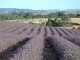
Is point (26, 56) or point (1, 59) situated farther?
point (1, 59)

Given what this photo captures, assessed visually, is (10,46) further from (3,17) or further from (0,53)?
(3,17)

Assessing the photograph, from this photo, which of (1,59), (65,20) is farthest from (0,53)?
(65,20)

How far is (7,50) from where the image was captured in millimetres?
10656

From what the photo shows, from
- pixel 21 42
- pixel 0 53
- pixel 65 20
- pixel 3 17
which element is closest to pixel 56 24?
pixel 65 20

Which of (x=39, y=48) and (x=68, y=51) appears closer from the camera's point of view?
(x=68, y=51)

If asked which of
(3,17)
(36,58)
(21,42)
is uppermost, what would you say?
(36,58)

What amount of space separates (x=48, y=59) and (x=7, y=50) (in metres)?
2.73

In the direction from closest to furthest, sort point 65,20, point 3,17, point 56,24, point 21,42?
point 21,42 → point 56,24 → point 65,20 → point 3,17

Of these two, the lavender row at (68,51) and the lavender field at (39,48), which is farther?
the lavender field at (39,48)

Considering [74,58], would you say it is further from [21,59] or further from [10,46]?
[10,46]

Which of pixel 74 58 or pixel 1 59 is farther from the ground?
pixel 74 58

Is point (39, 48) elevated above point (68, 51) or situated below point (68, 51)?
below

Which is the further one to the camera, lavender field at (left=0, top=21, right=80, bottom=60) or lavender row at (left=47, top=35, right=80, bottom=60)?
lavender field at (left=0, top=21, right=80, bottom=60)

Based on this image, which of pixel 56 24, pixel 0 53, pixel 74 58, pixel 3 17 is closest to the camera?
pixel 74 58
